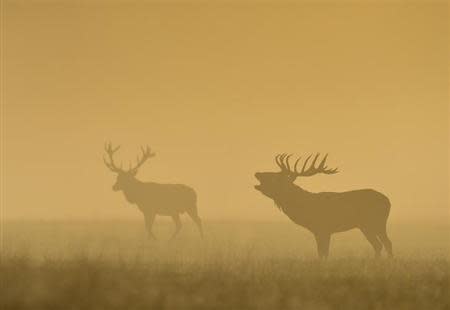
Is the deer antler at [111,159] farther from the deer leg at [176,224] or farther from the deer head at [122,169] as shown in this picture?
the deer leg at [176,224]

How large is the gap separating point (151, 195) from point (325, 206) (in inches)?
37.7

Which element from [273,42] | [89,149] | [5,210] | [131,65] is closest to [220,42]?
[273,42]

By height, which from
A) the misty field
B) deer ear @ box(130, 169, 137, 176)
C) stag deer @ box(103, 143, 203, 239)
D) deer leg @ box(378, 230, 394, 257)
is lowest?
the misty field

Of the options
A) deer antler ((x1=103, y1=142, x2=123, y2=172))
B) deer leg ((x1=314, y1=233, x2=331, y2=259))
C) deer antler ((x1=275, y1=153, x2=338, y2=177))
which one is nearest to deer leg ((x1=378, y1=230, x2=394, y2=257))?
→ deer leg ((x1=314, y1=233, x2=331, y2=259))

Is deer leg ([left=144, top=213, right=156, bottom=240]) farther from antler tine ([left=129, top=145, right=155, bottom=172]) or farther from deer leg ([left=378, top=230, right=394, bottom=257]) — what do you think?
deer leg ([left=378, top=230, right=394, bottom=257])

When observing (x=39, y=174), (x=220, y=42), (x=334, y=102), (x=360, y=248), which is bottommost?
(x=360, y=248)

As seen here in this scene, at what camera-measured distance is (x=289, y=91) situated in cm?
350

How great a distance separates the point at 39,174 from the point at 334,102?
1.70 m

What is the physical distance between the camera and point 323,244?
321cm

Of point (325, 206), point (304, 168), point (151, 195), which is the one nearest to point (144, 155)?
point (151, 195)

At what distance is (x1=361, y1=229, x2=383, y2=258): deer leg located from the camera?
3211 millimetres

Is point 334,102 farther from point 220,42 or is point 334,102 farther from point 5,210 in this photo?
point 5,210

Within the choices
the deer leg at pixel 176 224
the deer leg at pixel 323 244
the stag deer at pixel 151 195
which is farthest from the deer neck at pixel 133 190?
the deer leg at pixel 323 244

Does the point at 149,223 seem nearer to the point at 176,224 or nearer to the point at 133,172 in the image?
the point at 176,224
